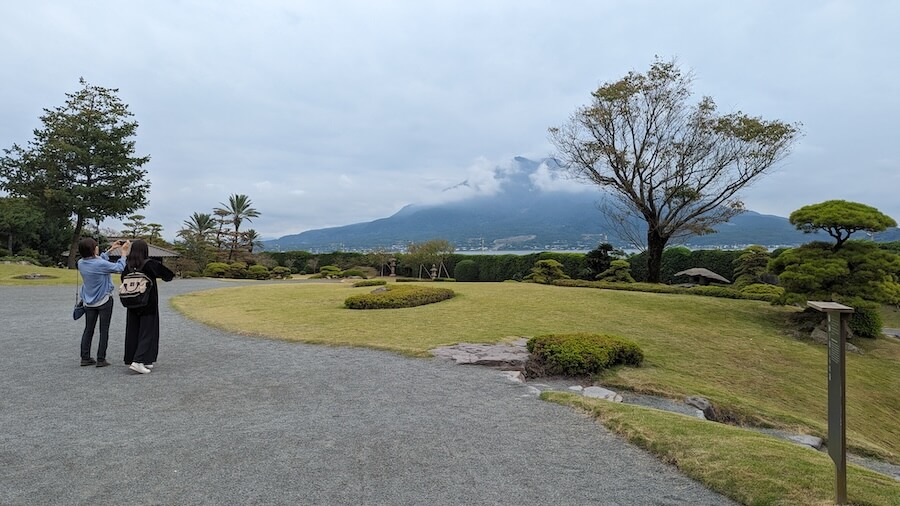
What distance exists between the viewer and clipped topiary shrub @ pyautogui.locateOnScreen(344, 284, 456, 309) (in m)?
12.2

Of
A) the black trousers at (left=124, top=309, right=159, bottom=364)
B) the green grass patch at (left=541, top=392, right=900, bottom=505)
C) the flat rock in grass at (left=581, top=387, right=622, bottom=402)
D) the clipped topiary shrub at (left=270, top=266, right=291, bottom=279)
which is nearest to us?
the green grass patch at (left=541, top=392, right=900, bottom=505)

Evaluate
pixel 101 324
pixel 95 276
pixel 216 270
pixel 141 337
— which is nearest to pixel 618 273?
pixel 141 337

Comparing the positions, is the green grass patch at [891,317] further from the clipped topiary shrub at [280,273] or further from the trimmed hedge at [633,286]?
the clipped topiary shrub at [280,273]

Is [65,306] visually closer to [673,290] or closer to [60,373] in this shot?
[60,373]

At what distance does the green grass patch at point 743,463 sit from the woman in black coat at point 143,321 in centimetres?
514

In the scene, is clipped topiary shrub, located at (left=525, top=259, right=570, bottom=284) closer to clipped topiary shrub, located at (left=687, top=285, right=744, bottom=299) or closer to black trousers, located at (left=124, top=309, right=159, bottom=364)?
clipped topiary shrub, located at (left=687, top=285, right=744, bottom=299)

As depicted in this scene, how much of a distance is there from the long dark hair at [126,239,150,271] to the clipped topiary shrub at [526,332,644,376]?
4.92m

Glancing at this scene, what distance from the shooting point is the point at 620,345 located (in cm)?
721

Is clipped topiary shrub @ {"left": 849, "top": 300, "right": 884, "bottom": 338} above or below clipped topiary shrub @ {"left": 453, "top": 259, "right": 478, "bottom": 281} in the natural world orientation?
below

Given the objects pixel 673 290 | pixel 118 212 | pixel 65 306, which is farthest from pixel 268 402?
pixel 118 212

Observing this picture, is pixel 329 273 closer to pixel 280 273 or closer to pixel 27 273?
pixel 280 273

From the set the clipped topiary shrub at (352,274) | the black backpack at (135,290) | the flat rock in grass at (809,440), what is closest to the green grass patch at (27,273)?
the clipped topiary shrub at (352,274)

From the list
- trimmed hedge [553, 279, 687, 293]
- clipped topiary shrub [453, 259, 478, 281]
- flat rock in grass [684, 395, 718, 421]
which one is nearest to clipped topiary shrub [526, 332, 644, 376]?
flat rock in grass [684, 395, 718, 421]

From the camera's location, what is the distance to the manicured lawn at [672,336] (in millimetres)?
6547
